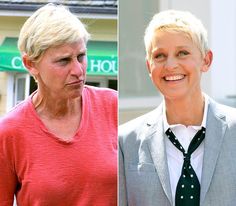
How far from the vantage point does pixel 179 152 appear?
71 cm

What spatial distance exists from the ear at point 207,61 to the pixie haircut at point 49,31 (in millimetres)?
305

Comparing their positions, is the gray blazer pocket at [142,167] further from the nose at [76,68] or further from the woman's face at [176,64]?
the nose at [76,68]

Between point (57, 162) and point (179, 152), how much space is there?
0.30 m

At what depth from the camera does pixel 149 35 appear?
71 centimetres

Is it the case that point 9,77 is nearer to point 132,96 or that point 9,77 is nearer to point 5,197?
point 5,197

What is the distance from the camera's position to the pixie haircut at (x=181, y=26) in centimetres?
70

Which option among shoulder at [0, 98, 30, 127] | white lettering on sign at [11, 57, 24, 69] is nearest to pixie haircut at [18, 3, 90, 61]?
shoulder at [0, 98, 30, 127]

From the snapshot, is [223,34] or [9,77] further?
[9,77]

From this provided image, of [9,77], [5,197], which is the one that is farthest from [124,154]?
[9,77]

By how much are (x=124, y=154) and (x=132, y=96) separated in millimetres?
91

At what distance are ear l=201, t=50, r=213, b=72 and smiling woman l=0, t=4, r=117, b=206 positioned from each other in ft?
0.98

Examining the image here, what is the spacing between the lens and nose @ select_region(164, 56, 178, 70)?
27.3 inches

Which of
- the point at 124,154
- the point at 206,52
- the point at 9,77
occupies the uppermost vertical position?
the point at 206,52

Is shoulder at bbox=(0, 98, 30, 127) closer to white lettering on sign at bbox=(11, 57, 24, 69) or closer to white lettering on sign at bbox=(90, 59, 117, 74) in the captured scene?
white lettering on sign at bbox=(90, 59, 117, 74)
